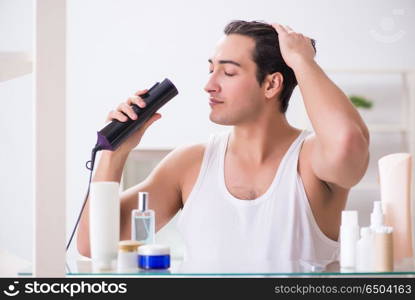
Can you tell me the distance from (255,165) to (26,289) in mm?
681

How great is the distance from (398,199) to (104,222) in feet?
1.26

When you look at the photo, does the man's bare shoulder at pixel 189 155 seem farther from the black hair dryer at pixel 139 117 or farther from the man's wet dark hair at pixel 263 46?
the black hair dryer at pixel 139 117

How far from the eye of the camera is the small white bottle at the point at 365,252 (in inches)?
26.1

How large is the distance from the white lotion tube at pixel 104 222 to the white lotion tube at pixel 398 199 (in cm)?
35

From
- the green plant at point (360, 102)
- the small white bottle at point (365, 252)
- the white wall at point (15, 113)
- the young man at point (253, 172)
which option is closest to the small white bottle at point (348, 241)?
the small white bottle at point (365, 252)

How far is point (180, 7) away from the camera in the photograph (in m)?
2.26

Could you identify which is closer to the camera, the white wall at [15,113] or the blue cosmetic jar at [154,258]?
the blue cosmetic jar at [154,258]

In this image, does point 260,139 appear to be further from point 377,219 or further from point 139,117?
point 377,219

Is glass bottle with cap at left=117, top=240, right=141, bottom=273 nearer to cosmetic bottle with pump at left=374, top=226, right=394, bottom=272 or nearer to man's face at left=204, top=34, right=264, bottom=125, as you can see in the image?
cosmetic bottle with pump at left=374, top=226, right=394, bottom=272

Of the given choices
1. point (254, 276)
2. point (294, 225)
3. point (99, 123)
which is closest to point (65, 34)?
point (254, 276)

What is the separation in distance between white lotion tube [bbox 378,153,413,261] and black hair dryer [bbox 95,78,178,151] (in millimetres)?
328

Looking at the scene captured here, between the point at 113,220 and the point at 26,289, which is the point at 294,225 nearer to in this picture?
the point at 113,220

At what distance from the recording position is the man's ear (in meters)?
1.23

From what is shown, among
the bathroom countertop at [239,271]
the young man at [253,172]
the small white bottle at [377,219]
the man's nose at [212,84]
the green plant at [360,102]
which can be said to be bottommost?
the bathroom countertop at [239,271]
